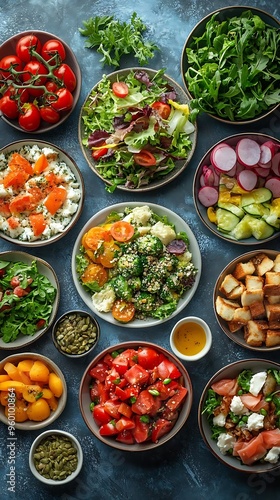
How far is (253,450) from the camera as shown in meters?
4.05

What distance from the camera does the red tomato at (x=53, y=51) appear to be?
4.28 metres

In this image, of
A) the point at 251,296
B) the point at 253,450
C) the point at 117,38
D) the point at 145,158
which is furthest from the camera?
the point at 117,38

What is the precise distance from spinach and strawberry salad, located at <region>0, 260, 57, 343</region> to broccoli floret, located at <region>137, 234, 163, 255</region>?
25.4 inches

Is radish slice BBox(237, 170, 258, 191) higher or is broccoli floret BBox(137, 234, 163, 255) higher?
radish slice BBox(237, 170, 258, 191)

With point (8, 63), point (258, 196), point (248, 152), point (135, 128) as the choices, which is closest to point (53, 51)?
point (8, 63)

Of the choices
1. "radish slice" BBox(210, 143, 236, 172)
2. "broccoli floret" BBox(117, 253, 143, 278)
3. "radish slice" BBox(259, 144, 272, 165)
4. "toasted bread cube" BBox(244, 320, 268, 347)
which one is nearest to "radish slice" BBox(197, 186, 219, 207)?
"radish slice" BBox(210, 143, 236, 172)

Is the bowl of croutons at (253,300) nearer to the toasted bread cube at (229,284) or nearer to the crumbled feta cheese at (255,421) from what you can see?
the toasted bread cube at (229,284)

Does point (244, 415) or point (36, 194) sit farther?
point (36, 194)

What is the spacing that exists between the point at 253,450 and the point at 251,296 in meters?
0.95

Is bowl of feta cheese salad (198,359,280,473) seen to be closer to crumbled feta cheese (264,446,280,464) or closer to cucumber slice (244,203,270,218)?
crumbled feta cheese (264,446,280,464)

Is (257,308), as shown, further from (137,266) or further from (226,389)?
(137,266)

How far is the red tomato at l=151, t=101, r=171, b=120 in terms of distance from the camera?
14.1 ft

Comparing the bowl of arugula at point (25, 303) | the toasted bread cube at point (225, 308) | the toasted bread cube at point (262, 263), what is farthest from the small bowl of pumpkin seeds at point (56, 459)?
the toasted bread cube at point (262, 263)

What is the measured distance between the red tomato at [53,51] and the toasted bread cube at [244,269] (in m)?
1.78
